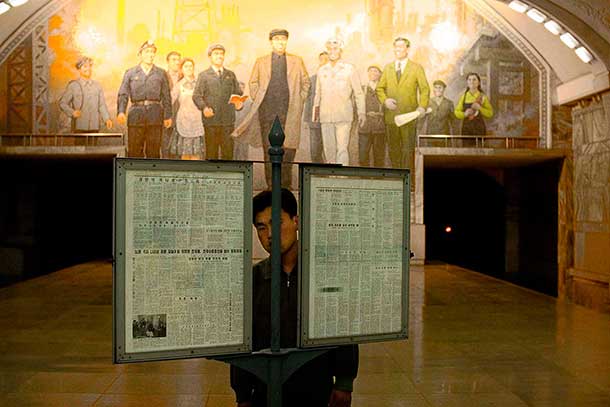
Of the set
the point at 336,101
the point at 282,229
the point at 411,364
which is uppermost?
the point at 336,101

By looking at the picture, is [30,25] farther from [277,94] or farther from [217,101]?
[277,94]

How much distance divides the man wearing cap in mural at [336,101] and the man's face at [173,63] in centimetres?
347

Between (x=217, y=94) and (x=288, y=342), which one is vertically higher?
(x=217, y=94)

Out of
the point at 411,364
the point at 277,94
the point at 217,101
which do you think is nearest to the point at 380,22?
the point at 277,94

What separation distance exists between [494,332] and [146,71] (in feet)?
35.0

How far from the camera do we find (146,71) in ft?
50.6

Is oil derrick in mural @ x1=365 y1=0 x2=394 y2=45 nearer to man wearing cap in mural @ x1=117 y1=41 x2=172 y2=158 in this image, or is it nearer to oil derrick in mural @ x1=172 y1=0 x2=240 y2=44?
oil derrick in mural @ x1=172 y1=0 x2=240 y2=44

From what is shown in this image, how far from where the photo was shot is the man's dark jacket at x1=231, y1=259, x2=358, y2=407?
9.90 ft

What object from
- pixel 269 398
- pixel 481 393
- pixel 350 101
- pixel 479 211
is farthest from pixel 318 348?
pixel 479 211

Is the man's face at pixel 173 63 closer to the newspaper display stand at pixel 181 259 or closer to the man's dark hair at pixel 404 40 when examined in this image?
the man's dark hair at pixel 404 40

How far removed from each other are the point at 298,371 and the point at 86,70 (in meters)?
14.0

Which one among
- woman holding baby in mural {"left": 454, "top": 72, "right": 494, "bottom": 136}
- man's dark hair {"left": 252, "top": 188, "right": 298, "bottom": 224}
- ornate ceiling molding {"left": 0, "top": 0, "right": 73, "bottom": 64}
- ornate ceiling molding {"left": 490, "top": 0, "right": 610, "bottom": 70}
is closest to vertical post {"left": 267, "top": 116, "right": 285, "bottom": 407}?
man's dark hair {"left": 252, "top": 188, "right": 298, "bottom": 224}

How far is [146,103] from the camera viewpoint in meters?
15.4

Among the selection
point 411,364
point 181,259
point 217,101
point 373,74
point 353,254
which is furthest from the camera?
point 373,74
